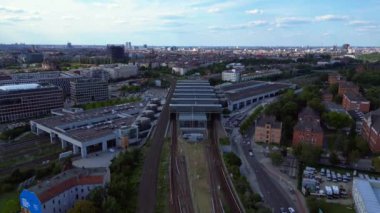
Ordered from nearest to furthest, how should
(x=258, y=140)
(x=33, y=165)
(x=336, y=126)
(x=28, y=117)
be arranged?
(x=33, y=165) → (x=258, y=140) → (x=336, y=126) → (x=28, y=117)

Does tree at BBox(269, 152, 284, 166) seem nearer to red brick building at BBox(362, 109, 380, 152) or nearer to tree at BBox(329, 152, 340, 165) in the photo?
tree at BBox(329, 152, 340, 165)

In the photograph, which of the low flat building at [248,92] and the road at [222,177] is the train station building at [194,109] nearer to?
the road at [222,177]

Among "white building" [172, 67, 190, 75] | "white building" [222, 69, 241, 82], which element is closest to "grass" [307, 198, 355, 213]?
"white building" [222, 69, 241, 82]

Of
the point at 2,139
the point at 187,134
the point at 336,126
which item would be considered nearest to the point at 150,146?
the point at 187,134

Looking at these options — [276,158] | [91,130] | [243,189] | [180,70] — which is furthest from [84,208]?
[180,70]

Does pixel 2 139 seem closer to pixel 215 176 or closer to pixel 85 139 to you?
pixel 85 139

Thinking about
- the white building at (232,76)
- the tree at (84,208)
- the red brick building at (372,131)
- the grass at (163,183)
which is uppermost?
the white building at (232,76)

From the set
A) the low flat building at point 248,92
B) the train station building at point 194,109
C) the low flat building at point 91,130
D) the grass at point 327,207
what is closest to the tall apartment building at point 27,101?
the low flat building at point 91,130
